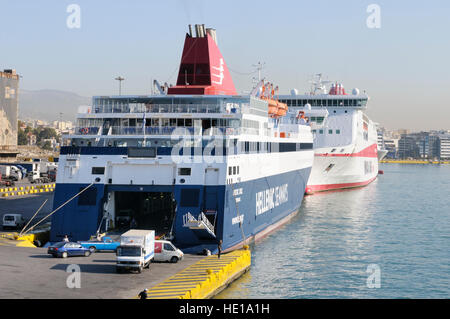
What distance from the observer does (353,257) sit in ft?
115

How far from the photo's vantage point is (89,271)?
25453 millimetres

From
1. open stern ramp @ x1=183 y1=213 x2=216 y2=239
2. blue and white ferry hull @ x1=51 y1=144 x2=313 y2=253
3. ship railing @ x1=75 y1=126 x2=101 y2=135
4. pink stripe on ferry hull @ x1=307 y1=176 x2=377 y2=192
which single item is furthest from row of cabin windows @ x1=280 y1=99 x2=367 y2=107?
open stern ramp @ x1=183 y1=213 x2=216 y2=239

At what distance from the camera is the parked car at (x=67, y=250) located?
28328 millimetres

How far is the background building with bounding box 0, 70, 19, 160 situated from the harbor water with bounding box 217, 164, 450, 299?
8218cm

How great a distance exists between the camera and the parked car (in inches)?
1115

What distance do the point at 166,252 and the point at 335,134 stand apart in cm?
4789

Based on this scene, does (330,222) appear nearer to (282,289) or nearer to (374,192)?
(282,289)

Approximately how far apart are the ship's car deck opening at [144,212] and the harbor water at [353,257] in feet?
19.7

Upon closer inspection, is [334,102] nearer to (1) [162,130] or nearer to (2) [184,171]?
(1) [162,130]

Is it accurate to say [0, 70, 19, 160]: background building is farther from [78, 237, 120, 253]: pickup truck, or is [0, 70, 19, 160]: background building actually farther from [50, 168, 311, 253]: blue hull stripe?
[78, 237, 120, 253]: pickup truck

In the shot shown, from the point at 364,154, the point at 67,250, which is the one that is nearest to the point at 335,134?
the point at 364,154

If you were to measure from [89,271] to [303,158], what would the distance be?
3432cm

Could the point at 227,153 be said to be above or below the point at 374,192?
above
